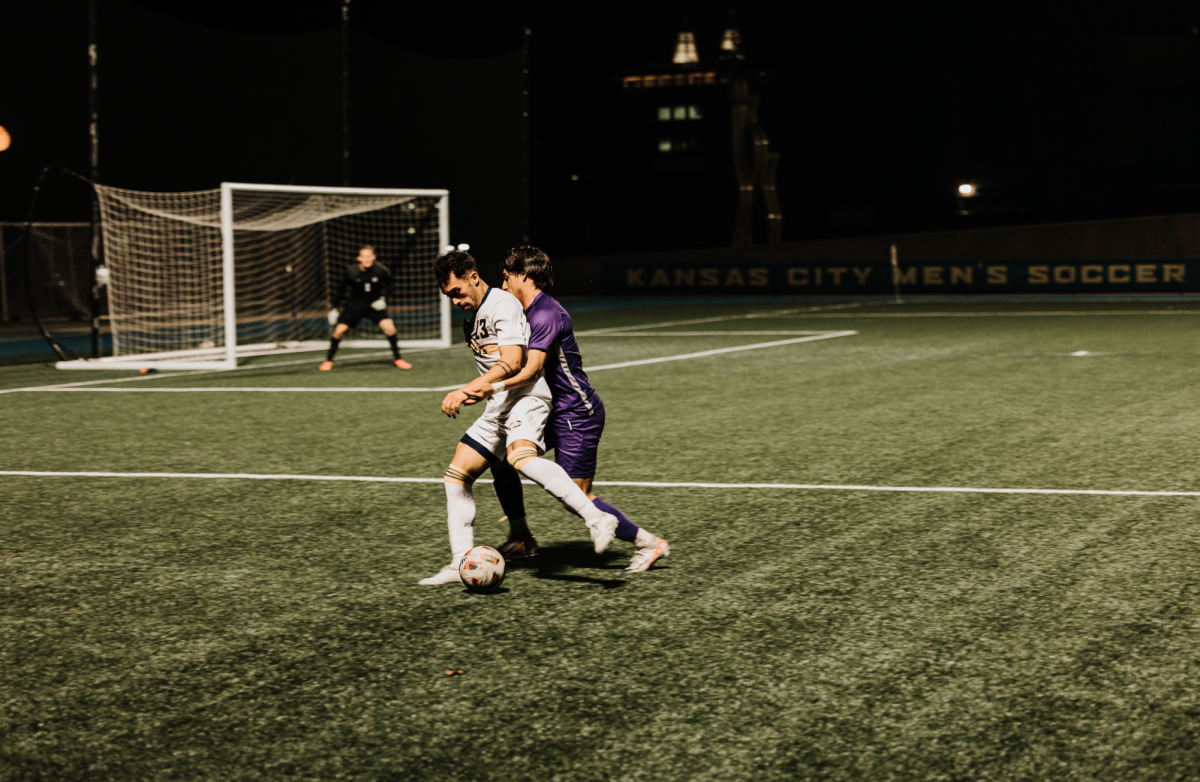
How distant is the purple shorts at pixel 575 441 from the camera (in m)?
5.94

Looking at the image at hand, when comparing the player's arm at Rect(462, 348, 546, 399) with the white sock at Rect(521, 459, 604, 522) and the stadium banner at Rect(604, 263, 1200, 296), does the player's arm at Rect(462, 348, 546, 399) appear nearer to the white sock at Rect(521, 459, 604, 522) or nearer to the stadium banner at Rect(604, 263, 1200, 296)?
the white sock at Rect(521, 459, 604, 522)

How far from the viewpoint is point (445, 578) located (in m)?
5.90

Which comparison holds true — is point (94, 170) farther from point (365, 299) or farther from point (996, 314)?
point (996, 314)

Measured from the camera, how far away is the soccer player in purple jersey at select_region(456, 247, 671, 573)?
570 cm

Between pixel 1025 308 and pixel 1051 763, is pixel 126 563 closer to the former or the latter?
pixel 1051 763

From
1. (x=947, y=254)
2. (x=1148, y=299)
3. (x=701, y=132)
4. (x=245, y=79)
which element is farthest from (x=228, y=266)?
(x=701, y=132)

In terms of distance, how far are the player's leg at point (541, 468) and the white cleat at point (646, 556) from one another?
34 cm

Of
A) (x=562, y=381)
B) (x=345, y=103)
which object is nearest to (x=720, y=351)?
(x=345, y=103)

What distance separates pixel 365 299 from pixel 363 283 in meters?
0.23

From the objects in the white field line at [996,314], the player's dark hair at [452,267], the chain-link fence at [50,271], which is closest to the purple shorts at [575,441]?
the player's dark hair at [452,267]

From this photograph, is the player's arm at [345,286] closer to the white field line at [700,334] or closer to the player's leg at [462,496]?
the white field line at [700,334]

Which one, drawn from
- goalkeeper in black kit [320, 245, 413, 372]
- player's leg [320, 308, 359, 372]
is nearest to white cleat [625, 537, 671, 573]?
goalkeeper in black kit [320, 245, 413, 372]

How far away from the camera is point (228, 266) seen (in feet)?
60.1

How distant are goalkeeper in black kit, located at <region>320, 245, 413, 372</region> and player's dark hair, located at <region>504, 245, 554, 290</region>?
1209 centimetres
